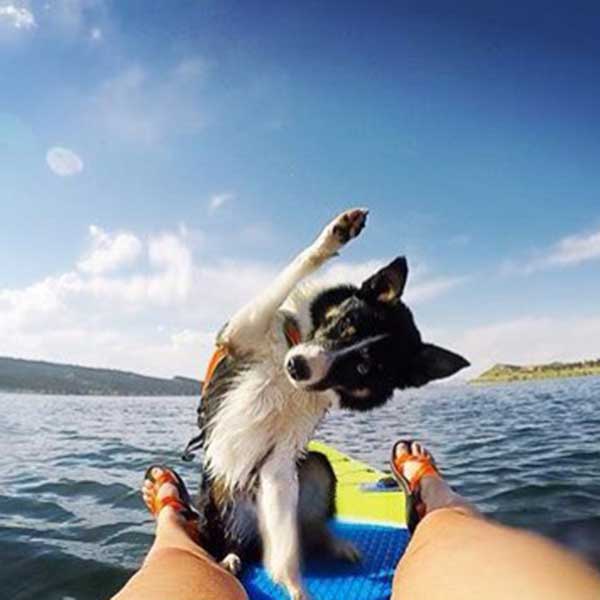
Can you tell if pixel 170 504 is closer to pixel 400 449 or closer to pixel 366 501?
pixel 366 501

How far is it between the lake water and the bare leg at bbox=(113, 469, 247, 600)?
41.1 inches

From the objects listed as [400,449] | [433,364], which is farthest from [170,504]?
[433,364]

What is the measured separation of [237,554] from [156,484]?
5.35 feet

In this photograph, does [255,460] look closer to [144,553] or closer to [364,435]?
[144,553]

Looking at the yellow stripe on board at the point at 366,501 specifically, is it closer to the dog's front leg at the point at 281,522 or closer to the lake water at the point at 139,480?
the lake water at the point at 139,480

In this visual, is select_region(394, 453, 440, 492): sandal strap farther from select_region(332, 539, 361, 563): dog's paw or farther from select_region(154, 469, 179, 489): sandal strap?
select_region(154, 469, 179, 489): sandal strap

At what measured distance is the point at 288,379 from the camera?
11.1ft

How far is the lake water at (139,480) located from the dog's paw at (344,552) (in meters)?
0.86

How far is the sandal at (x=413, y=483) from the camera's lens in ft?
13.7

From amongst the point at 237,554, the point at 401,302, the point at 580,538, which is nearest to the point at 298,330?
the point at 401,302

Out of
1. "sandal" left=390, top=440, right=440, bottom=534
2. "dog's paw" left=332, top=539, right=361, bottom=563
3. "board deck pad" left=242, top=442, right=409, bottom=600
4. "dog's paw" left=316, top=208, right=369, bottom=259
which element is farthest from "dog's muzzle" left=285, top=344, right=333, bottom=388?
"sandal" left=390, top=440, right=440, bottom=534

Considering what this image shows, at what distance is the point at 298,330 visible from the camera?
11.4 feet

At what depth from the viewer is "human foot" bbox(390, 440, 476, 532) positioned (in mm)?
4082

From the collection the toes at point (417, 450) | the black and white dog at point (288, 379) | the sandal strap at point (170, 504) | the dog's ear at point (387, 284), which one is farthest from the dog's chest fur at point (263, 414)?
the toes at point (417, 450)
